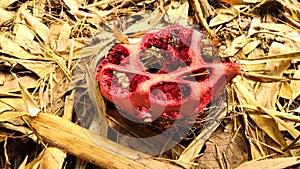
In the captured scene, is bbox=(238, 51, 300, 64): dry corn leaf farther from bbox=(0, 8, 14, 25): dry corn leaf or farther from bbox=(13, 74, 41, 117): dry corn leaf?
bbox=(0, 8, 14, 25): dry corn leaf

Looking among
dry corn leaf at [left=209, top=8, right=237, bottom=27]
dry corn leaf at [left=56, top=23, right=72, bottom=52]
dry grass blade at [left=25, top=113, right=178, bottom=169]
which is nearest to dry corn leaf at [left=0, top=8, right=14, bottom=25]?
dry corn leaf at [left=56, top=23, right=72, bottom=52]

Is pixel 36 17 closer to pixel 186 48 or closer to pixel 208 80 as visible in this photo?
pixel 186 48

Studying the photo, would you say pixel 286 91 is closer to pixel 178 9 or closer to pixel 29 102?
pixel 178 9

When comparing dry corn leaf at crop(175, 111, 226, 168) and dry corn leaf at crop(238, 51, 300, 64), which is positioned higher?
dry corn leaf at crop(238, 51, 300, 64)

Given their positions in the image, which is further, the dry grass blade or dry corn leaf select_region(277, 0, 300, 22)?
dry corn leaf select_region(277, 0, 300, 22)

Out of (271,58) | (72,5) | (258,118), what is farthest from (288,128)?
(72,5)

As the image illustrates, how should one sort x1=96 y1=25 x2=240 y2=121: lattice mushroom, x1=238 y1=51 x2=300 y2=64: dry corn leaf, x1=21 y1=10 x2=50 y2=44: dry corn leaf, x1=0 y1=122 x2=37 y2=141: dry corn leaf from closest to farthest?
1. x1=96 y1=25 x2=240 y2=121: lattice mushroom
2. x1=0 y1=122 x2=37 y2=141: dry corn leaf
3. x1=238 y1=51 x2=300 y2=64: dry corn leaf
4. x1=21 y1=10 x2=50 y2=44: dry corn leaf

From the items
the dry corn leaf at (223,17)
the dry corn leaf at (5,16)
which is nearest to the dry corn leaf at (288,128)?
the dry corn leaf at (223,17)
